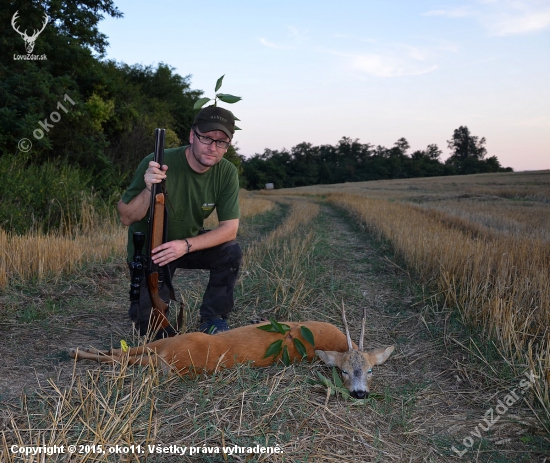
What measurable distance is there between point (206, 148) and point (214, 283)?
1.24 metres

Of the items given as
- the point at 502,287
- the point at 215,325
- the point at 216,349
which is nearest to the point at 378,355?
the point at 216,349

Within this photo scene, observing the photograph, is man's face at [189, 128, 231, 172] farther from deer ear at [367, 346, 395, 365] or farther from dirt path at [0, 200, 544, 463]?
deer ear at [367, 346, 395, 365]

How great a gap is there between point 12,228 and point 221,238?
509 cm

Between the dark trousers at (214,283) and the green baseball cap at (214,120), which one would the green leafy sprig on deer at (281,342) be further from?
the green baseball cap at (214,120)

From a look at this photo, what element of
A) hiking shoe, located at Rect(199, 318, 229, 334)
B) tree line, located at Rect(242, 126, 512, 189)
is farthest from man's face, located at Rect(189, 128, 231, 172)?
tree line, located at Rect(242, 126, 512, 189)

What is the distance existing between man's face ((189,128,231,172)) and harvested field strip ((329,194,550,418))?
2.65 m

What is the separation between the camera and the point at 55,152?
13930 mm

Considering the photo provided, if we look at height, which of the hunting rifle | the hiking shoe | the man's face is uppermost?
the man's face

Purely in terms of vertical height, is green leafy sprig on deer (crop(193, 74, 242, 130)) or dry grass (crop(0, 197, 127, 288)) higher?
green leafy sprig on deer (crop(193, 74, 242, 130))

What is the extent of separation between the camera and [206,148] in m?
4.38

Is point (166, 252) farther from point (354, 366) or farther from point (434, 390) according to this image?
point (434, 390)

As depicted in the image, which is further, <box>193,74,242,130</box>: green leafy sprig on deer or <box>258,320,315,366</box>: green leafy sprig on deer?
<box>193,74,242,130</box>: green leafy sprig on deer

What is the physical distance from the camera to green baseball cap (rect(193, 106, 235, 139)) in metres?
4.26

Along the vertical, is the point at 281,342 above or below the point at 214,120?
below
